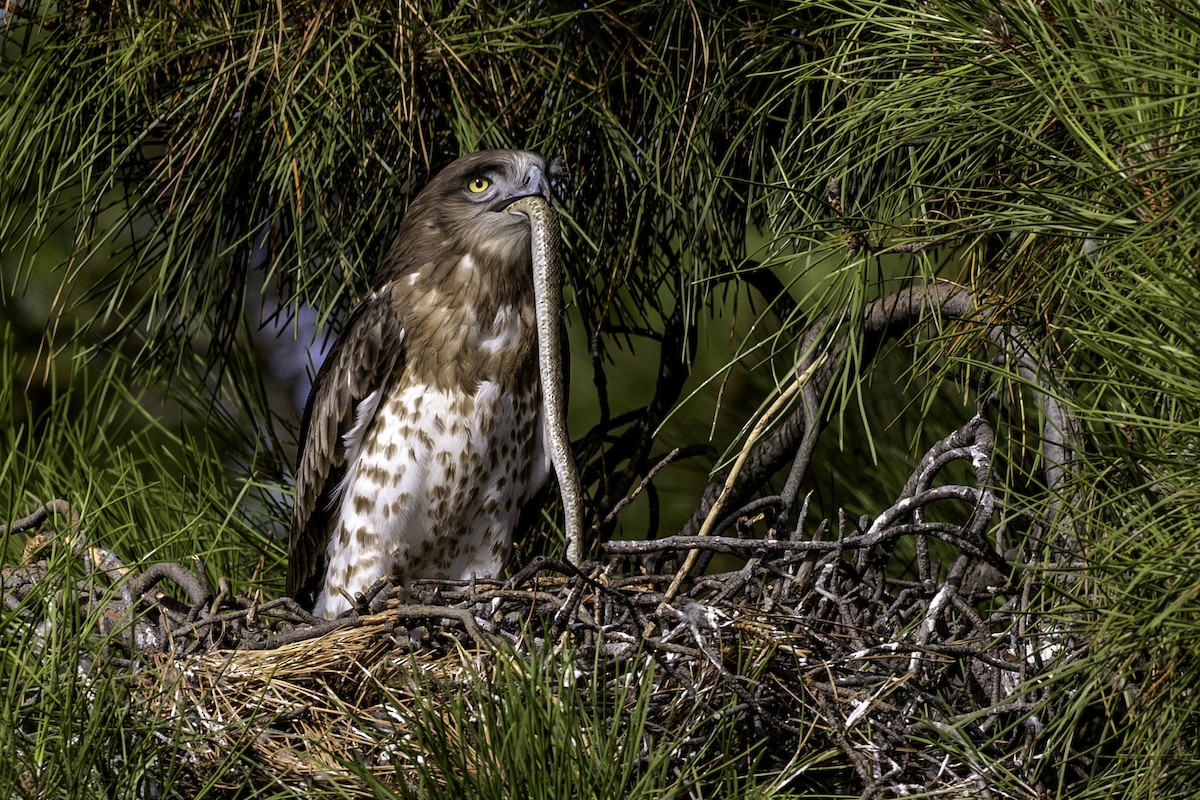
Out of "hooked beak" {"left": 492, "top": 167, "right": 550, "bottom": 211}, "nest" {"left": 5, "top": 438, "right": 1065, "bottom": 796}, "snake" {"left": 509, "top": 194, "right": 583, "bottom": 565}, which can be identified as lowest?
"nest" {"left": 5, "top": 438, "right": 1065, "bottom": 796}

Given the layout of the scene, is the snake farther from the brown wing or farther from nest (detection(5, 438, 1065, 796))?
the brown wing

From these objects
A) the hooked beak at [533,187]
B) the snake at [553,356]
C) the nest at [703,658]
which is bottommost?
the nest at [703,658]

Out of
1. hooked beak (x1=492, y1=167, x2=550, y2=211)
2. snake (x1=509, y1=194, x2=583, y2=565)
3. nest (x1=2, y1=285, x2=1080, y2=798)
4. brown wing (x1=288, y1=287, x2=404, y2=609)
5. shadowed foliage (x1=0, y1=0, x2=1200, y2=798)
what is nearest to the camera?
shadowed foliage (x1=0, y1=0, x2=1200, y2=798)

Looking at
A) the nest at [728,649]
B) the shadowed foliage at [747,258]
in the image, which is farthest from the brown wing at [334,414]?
the nest at [728,649]

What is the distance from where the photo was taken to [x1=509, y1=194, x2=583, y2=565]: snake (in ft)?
8.49

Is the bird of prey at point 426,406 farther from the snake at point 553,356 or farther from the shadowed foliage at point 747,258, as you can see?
the snake at point 553,356

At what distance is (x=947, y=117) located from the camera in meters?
1.93

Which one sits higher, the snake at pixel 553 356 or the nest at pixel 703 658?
the snake at pixel 553 356

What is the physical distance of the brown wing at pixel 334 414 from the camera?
3393 mm

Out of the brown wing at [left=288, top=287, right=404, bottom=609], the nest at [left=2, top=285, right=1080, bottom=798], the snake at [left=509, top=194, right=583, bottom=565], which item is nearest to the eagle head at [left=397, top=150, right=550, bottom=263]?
the snake at [left=509, top=194, right=583, bottom=565]

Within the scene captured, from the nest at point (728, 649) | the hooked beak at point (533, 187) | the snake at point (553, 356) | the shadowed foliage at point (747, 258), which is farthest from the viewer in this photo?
the hooked beak at point (533, 187)

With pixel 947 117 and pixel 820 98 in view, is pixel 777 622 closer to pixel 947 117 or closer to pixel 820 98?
pixel 947 117

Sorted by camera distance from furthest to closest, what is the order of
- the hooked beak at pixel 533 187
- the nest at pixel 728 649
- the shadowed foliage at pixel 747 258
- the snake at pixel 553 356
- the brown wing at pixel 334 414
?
the brown wing at pixel 334 414
the hooked beak at pixel 533 187
the snake at pixel 553 356
the nest at pixel 728 649
the shadowed foliage at pixel 747 258

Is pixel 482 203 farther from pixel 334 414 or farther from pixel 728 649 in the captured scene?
pixel 728 649
